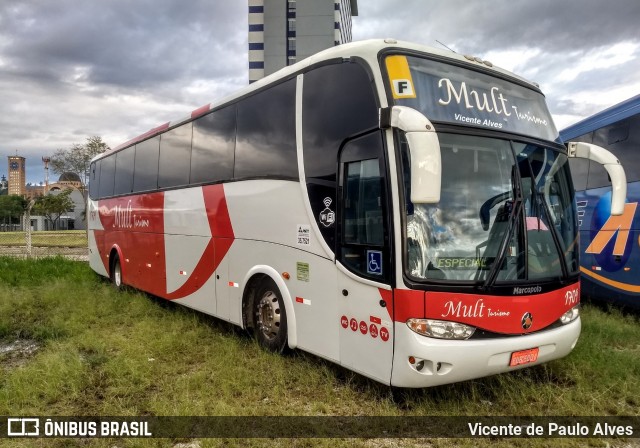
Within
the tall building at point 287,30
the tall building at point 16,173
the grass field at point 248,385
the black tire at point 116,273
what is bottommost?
the grass field at point 248,385

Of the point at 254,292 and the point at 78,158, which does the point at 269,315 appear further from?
the point at 78,158

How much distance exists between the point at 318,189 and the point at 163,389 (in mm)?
2621

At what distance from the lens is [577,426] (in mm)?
4203

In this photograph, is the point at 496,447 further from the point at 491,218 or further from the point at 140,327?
the point at 140,327

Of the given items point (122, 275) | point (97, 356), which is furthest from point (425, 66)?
point (122, 275)

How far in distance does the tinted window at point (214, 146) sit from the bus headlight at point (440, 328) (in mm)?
3731

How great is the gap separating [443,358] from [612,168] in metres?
2.97

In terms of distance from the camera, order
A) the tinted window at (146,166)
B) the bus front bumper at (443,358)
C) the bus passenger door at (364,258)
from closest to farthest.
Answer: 1. the bus front bumper at (443,358)
2. the bus passenger door at (364,258)
3. the tinted window at (146,166)

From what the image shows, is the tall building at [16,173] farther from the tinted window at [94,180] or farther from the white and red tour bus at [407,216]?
the white and red tour bus at [407,216]

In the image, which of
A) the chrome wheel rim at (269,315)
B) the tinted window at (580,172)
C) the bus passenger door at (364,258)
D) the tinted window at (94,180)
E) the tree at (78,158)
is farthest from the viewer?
the tree at (78,158)

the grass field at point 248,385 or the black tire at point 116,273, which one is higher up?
the black tire at point 116,273

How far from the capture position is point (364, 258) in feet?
15.0

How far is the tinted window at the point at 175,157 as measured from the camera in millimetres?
8273

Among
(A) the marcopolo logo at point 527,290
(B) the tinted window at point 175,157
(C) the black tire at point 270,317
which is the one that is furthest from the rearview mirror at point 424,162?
(B) the tinted window at point 175,157
